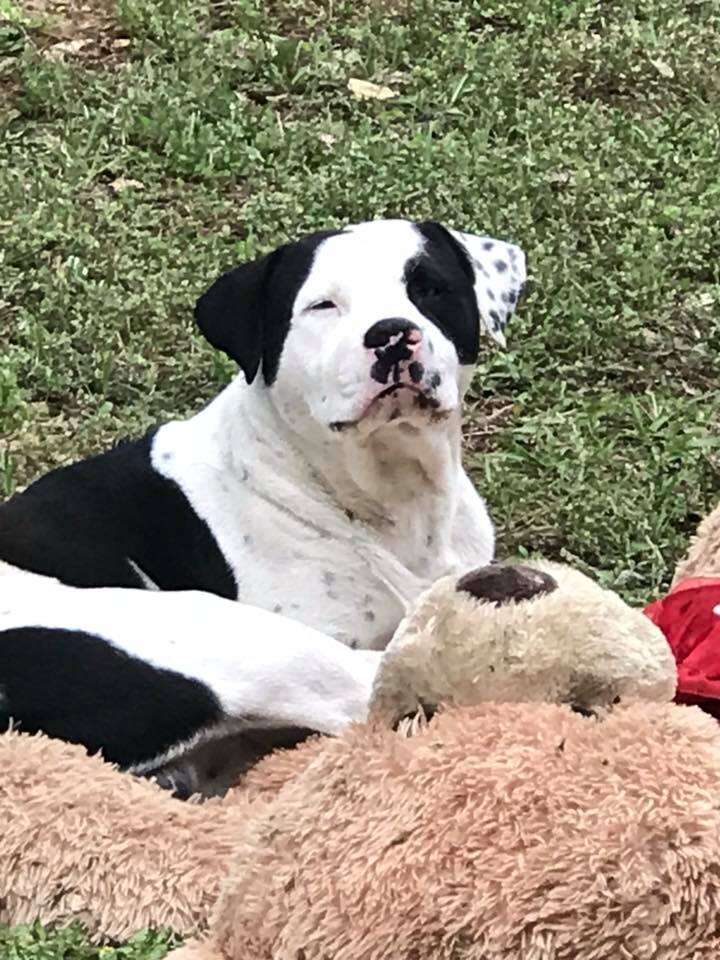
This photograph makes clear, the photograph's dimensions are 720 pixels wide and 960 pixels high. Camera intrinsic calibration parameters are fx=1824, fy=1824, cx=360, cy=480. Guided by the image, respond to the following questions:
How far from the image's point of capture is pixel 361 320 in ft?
13.2

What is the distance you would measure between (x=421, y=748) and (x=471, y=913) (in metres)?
0.27

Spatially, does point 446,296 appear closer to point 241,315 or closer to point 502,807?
point 241,315

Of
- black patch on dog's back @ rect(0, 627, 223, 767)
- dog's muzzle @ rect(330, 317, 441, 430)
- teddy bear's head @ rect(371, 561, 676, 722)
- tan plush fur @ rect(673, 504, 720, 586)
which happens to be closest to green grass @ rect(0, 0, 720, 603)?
tan plush fur @ rect(673, 504, 720, 586)

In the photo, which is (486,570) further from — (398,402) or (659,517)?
(659,517)

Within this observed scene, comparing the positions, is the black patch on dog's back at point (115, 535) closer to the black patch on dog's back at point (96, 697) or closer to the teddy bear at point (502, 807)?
the black patch on dog's back at point (96, 697)

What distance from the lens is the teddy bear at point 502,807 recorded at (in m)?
2.12

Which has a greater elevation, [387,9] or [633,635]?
[633,635]

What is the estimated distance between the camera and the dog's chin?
3961 mm

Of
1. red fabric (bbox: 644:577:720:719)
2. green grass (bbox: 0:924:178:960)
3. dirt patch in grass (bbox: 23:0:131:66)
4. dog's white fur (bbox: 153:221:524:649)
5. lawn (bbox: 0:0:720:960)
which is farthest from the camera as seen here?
dirt patch in grass (bbox: 23:0:131:66)

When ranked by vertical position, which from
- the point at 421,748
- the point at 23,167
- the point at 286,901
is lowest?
the point at 23,167

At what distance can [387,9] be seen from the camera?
→ 8.68m

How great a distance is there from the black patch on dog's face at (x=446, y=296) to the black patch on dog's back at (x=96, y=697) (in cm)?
102

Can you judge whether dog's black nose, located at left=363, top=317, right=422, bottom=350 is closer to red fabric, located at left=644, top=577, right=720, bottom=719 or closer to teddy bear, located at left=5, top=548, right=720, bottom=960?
red fabric, located at left=644, top=577, right=720, bottom=719

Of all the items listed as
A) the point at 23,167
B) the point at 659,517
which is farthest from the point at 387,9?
the point at 659,517
